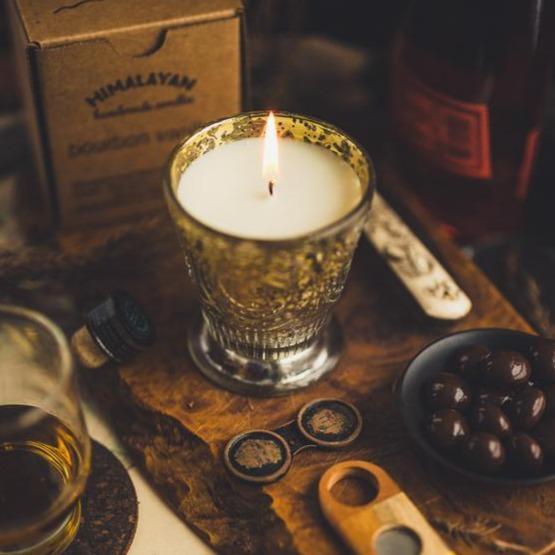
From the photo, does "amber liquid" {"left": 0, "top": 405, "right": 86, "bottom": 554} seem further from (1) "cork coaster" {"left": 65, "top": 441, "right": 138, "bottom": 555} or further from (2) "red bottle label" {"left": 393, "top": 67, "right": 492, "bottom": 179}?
(2) "red bottle label" {"left": 393, "top": 67, "right": 492, "bottom": 179}

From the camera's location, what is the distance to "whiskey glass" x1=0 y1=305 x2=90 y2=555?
59 cm

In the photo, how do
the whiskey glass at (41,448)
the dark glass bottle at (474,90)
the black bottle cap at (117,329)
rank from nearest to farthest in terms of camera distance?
the whiskey glass at (41,448) → the black bottle cap at (117,329) → the dark glass bottle at (474,90)

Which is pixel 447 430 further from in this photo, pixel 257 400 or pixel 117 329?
pixel 117 329

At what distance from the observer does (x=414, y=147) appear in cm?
91

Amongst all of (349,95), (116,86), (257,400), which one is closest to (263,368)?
(257,400)

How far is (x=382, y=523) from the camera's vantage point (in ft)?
1.97

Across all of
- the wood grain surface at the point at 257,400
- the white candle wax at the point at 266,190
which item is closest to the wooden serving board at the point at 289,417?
the wood grain surface at the point at 257,400

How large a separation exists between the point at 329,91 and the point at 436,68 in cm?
21

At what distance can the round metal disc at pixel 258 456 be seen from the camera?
0.65 metres

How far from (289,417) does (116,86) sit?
31 centimetres

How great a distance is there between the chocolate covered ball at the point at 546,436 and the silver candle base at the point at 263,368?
6.9 inches

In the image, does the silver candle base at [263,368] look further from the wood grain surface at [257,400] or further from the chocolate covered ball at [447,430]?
the chocolate covered ball at [447,430]

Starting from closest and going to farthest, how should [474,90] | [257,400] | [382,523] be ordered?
[382,523] < [257,400] < [474,90]

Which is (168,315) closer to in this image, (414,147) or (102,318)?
(102,318)
